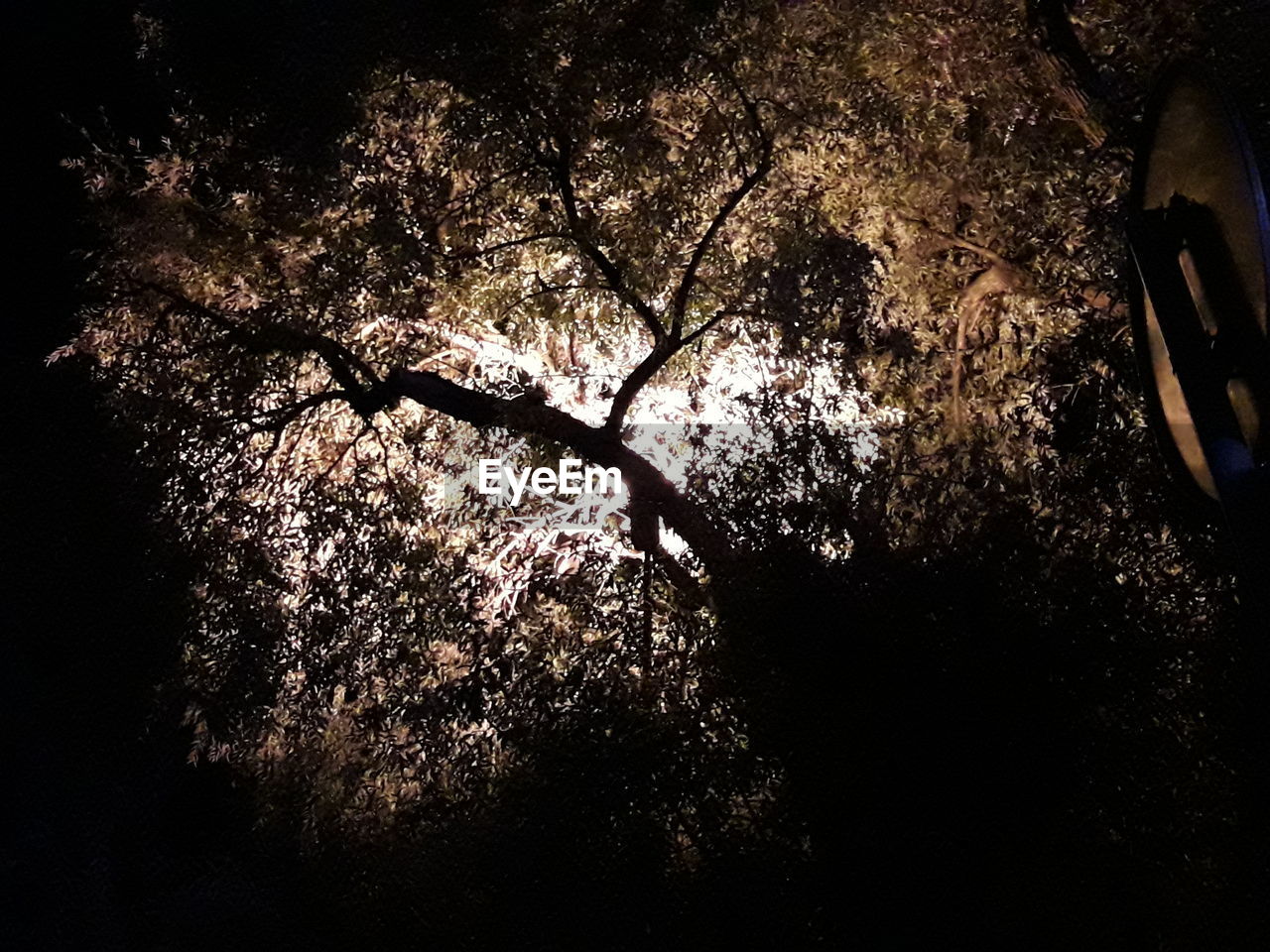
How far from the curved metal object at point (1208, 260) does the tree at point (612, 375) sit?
233 centimetres

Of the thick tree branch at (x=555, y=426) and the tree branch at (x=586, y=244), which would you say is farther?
the tree branch at (x=586, y=244)

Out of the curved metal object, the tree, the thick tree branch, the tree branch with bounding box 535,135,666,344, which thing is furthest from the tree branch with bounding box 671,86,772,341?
the curved metal object

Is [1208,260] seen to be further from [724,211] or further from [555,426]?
[555,426]

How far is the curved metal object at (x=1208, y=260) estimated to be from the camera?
285 centimetres

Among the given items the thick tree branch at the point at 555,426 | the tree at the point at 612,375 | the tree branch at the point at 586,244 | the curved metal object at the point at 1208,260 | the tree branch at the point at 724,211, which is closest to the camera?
the curved metal object at the point at 1208,260

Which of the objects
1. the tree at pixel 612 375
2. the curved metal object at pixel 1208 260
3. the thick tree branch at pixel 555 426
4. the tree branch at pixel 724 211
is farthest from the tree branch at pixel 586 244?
the curved metal object at pixel 1208 260

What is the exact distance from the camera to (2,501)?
745cm

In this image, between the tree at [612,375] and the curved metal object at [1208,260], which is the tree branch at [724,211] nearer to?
the tree at [612,375]

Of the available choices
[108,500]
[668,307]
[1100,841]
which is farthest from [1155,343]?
[108,500]

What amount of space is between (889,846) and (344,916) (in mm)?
3114

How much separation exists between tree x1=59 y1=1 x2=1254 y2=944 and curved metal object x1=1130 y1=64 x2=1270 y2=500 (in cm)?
233

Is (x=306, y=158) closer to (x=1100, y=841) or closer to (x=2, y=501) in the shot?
(x=2, y=501)

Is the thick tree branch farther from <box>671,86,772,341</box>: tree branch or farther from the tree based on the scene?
<box>671,86,772,341</box>: tree branch

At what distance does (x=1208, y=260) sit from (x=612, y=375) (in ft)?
14.6
